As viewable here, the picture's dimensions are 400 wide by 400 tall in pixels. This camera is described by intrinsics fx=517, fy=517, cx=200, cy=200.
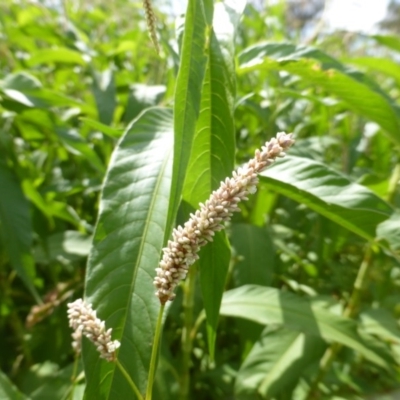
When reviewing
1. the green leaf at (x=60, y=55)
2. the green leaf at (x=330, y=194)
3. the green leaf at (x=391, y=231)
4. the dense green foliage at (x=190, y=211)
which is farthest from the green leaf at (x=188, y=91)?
the green leaf at (x=60, y=55)

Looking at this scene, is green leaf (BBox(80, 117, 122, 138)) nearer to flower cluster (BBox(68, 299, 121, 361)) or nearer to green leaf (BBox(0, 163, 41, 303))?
green leaf (BBox(0, 163, 41, 303))

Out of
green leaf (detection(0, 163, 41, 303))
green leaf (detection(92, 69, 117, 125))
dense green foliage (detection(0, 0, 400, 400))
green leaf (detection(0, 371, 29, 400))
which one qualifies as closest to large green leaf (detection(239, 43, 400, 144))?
dense green foliage (detection(0, 0, 400, 400))

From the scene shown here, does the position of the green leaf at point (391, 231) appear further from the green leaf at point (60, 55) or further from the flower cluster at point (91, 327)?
the green leaf at point (60, 55)

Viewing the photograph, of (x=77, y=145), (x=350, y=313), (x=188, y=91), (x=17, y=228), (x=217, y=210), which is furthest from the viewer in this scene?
(x=350, y=313)

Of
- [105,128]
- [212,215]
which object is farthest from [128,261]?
[105,128]

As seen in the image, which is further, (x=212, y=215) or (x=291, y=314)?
(x=291, y=314)

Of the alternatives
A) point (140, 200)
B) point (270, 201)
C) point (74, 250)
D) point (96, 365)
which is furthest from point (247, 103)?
point (96, 365)

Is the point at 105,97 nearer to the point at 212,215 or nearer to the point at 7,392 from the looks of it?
the point at 7,392

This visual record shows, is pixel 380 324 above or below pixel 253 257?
below
